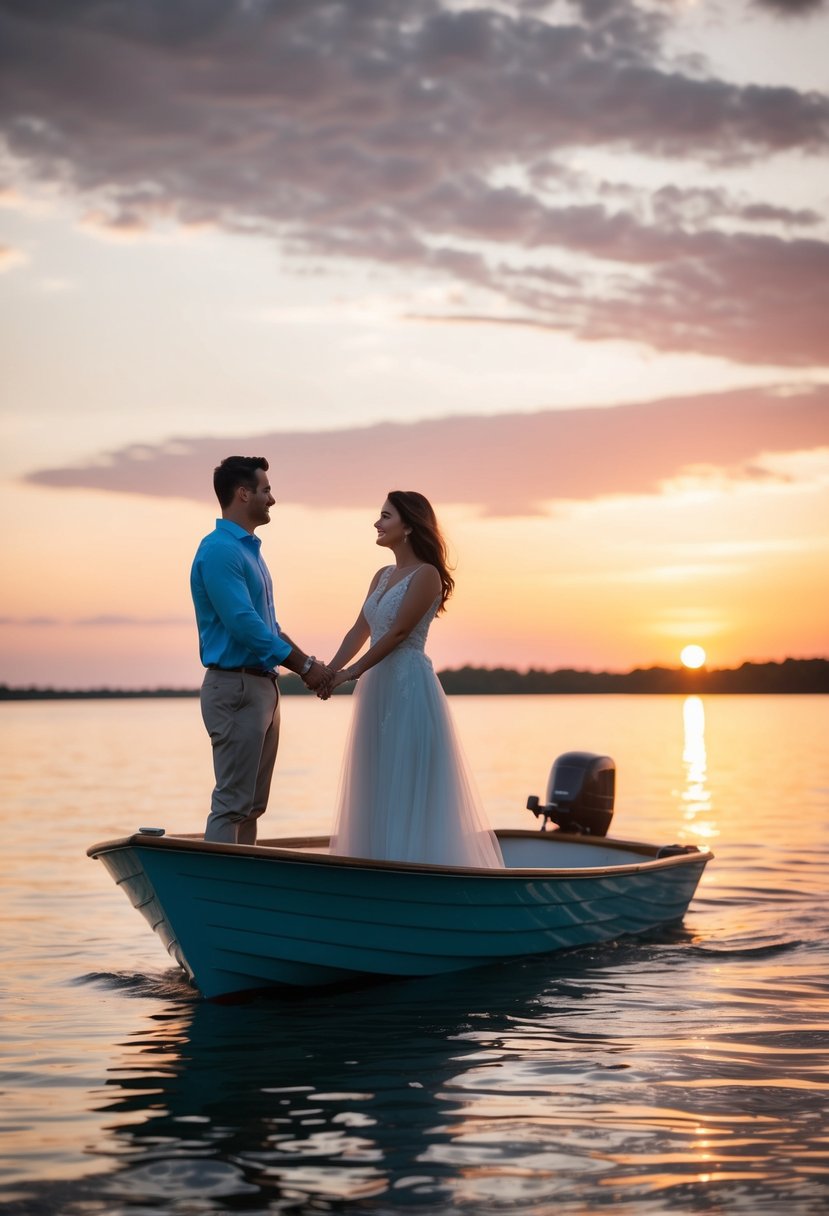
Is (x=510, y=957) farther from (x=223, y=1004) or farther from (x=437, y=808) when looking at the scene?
(x=223, y=1004)

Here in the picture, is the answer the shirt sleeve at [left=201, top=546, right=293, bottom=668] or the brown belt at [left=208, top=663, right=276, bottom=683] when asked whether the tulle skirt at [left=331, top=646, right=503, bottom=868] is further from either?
the shirt sleeve at [left=201, top=546, right=293, bottom=668]

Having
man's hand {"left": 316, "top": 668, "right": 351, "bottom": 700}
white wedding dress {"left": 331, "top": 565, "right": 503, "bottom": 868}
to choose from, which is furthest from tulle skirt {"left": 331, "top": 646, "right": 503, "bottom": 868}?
man's hand {"left": 316, "top": 668, "right": 351, "bottom": 700}

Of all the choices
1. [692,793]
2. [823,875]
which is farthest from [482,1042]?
[692,793]

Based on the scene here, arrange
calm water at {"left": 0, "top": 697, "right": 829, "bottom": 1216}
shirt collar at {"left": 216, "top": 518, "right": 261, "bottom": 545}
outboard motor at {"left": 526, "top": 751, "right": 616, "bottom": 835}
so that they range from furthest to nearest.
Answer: outboard motor at {"left": 526, "top": 751, "right": 616, "bottom": 835}, shirt collar at {"left": 216, "top": 518, "right": 261, "bottom": 545}, calm water at {"left": 0, "top": 697, "right": 829, "bottom": 1216}

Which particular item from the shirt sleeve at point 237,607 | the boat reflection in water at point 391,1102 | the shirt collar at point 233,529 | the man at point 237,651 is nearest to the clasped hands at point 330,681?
the man at point 237,651

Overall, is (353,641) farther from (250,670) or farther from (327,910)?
(327,910)

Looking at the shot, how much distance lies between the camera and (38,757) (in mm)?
42844

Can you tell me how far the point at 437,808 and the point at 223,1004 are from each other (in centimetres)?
172

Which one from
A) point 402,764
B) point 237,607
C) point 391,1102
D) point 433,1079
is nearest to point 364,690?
point 402,764

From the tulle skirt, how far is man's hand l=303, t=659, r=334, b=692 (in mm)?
283

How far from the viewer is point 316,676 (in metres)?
8.45

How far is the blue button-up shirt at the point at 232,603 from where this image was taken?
7668 millimetres

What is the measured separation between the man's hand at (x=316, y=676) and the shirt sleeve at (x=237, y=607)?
608 mm

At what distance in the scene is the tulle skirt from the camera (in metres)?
8.53
